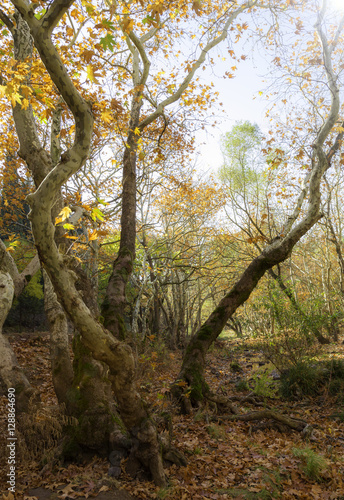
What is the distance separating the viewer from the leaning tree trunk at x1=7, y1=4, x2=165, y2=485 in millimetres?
2973

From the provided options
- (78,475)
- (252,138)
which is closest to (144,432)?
(78,475)

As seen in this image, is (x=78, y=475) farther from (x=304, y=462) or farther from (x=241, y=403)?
(x=241, y=403)

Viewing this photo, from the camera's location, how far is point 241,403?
704 cm

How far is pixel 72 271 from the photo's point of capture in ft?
11.3

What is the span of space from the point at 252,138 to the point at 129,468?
13.7 m

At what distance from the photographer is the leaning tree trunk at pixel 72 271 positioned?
117 inches

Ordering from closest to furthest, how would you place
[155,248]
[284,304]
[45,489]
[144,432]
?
[45,489]
[144,432]
[284,304]
[155,248]

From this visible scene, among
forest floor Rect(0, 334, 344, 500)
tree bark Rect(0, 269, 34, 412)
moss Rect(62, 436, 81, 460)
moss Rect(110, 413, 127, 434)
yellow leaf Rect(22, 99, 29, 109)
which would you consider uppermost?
yellow leaf Rect(22, 99, 29, 109)

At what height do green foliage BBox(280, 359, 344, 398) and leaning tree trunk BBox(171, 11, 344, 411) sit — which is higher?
leaning tree trunk BBox(171, 11, 344, 411)

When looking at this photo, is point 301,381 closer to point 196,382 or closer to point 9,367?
point 196,382

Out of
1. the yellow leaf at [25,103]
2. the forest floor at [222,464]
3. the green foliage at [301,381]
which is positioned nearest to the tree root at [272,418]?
the forest floor at [222,464]

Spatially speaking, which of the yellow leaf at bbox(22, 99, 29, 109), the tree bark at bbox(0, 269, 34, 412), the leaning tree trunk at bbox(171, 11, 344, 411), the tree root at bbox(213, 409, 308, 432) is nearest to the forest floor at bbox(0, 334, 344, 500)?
the tree root at bbox(213, 409, 308, 432)

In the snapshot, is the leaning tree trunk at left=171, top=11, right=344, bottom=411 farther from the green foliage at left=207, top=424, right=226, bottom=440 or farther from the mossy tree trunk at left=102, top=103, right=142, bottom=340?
the mossy tree trunk at left=102, top=103, right=142, bottom=340

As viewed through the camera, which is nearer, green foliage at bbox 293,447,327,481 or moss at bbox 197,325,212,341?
green foliage at bbox 293,447,327,481
